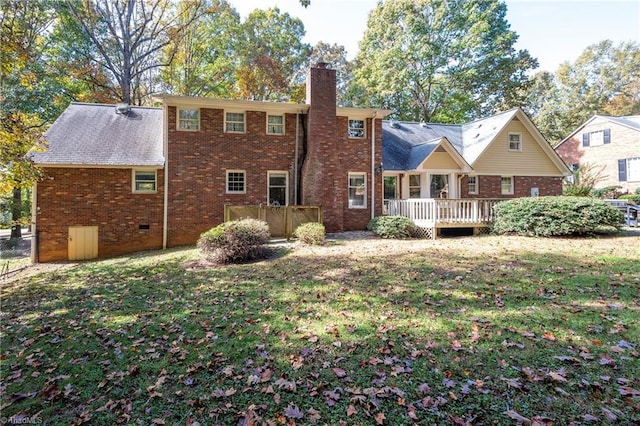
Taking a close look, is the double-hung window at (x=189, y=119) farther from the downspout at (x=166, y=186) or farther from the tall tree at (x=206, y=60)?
the tall tree at (x=206, y=60)

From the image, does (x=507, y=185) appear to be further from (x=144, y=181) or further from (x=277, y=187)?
(x=144, y=181)

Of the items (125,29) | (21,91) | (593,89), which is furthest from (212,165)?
(593,89)

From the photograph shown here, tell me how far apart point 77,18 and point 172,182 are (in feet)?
46.3

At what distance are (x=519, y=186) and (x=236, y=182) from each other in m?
15.5

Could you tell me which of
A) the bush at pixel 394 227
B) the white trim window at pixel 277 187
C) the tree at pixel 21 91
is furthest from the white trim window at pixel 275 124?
the tree at pixel 21 91

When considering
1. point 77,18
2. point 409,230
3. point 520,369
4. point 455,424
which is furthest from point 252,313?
point 77,18

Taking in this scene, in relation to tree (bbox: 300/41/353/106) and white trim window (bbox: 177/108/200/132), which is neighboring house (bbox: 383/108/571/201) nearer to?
white trim window (bbox: 177/108/200/132)

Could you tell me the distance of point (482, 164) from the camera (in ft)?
56.6

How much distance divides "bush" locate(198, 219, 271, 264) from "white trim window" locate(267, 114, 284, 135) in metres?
6.64

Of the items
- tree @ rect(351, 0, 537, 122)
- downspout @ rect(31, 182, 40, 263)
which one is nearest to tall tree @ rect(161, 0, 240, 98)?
tree @ rect(351, 0, 537, 122)

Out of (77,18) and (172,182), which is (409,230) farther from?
(77,18)

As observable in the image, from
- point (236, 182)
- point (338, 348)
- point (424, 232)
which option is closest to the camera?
point (338, 348)

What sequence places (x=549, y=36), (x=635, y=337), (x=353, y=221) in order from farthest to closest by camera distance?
1. (x=353, y=221)
2. (x=549, y=36)
3. (x=635, y=337)

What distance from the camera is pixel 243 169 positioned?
47.3 feet
